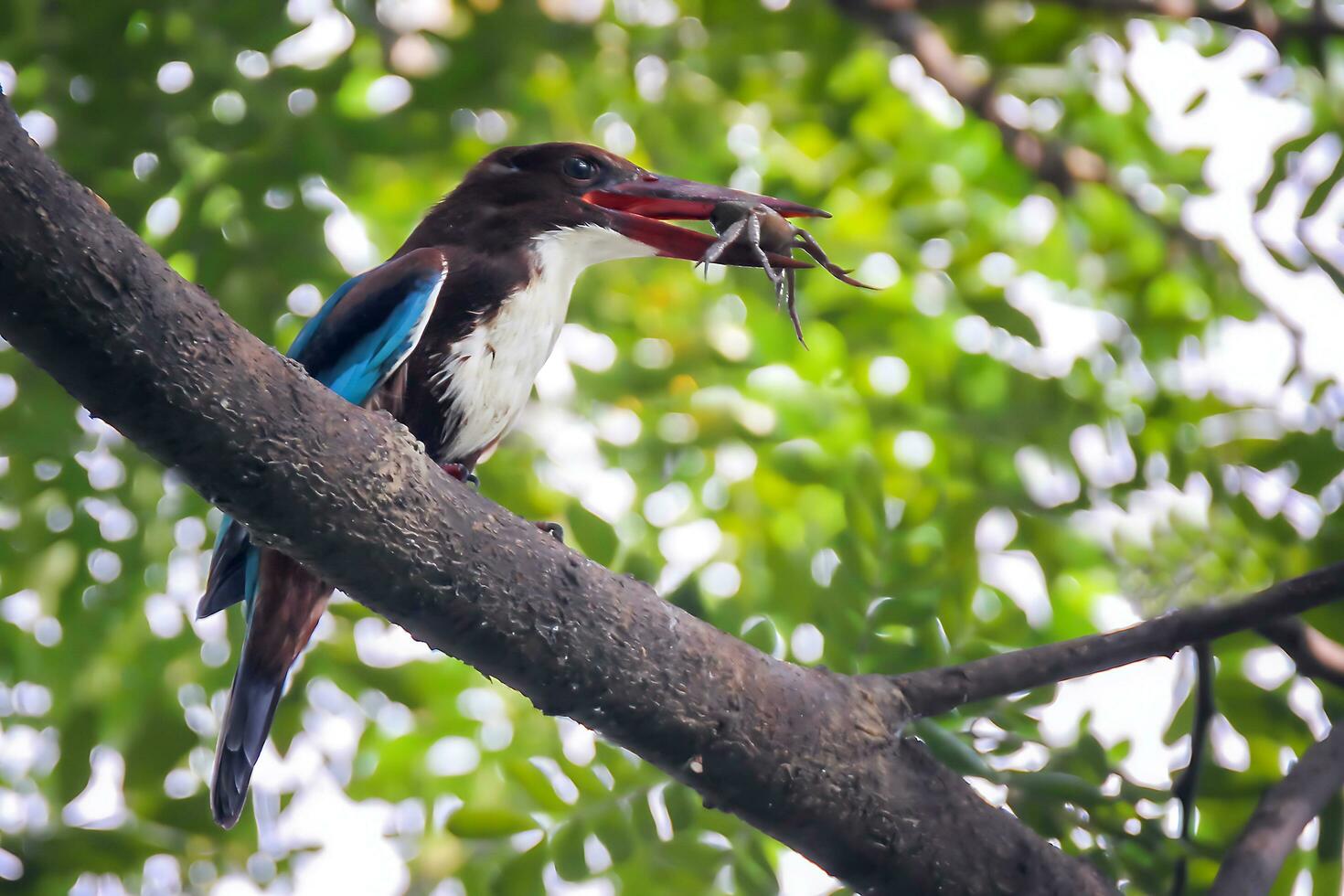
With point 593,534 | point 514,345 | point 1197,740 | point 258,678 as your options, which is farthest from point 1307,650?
point 258,678

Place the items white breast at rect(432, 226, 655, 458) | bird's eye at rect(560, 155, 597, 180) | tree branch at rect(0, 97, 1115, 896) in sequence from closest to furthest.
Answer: tree branch at rect(0, 97, 1115, 896), white breast at rect(432, 226, 655, 458), bird's eye at rect(560, 155, 597, 180)

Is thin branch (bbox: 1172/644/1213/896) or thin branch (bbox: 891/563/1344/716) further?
thin branch (bbox: 1172/644/1213/896)

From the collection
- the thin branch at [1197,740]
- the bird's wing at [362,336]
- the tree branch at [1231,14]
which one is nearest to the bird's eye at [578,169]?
the bird's wing at [362,336]

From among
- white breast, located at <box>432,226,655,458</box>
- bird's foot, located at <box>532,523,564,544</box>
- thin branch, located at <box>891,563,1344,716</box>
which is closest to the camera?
thin branch, located at <box>891,563,1344,716</box>

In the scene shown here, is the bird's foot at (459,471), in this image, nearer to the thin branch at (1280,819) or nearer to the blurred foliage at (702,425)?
the blurred foliage at (702,425)

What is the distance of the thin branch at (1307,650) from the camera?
2.41 meters

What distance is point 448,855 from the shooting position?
9.21 feet

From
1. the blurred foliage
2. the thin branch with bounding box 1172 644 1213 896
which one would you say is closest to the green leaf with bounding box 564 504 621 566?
the blurred foliage

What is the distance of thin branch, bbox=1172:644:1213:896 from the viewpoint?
235cm

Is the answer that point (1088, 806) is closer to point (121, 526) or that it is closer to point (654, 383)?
point (654, 383)

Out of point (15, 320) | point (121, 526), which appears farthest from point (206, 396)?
point (121, 526)

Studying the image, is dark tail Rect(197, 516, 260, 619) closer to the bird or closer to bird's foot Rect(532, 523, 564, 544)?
the bird

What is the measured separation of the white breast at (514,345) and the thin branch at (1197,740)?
1359mm

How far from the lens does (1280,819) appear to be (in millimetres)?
2129
